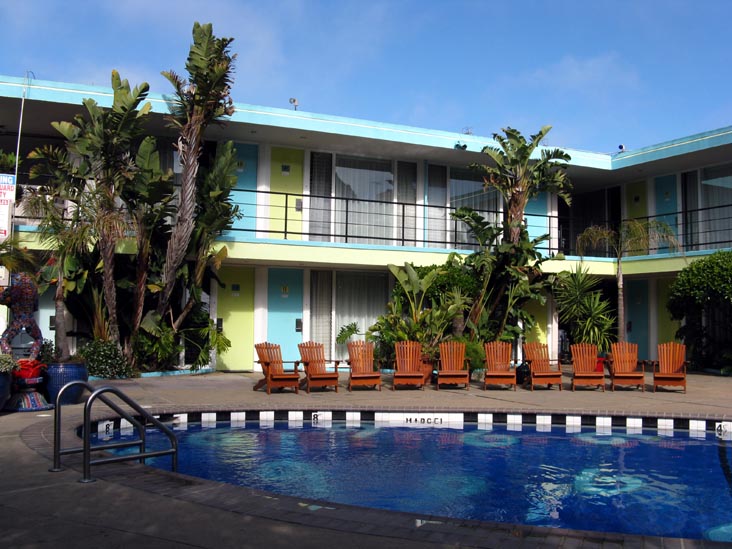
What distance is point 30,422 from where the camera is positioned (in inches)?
338

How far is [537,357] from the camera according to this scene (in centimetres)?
1395

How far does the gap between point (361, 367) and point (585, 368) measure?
4609 millimetres

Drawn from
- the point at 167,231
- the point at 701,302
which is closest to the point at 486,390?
the point at 701,302

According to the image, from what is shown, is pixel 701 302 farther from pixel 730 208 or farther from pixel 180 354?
pixel 180 354

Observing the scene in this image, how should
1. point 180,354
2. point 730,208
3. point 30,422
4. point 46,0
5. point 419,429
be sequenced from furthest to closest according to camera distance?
point 730,208, point 180,354, point 46,0, point 419,429, point 30,422

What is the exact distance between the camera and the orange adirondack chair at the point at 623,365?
13562mm

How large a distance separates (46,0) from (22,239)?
16.6ft

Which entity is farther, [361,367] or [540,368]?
[540,368]

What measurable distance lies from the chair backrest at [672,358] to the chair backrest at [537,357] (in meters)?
2.22

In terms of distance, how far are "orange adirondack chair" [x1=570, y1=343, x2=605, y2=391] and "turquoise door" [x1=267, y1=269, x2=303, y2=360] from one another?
23.1ft

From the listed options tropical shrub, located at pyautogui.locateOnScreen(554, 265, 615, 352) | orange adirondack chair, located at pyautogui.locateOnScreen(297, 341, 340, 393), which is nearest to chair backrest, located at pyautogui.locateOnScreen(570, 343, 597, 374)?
tropical shrub, located at pyautogui.locateOnScreen(554, 265, 615, 352)

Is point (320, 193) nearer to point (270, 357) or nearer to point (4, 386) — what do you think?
point (270, 357)

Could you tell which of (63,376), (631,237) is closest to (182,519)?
(63,376)

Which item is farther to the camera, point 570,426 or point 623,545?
point 570,426
